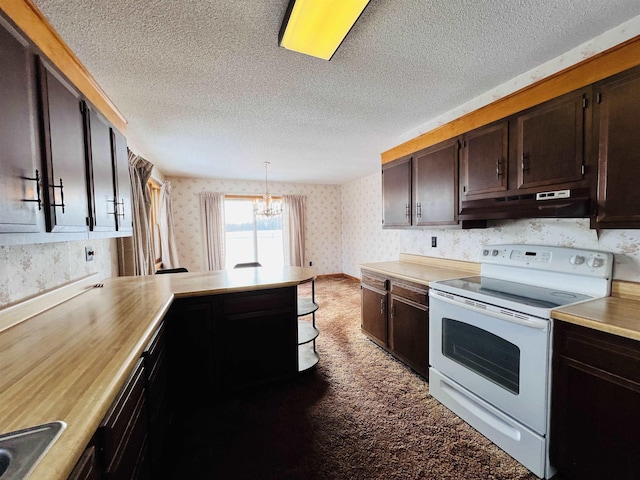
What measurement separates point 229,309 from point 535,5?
2.57 m

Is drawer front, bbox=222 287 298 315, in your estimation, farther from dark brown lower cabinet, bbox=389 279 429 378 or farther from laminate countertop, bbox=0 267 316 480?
dark brown lower cabinet, bbox=389 279 429 378

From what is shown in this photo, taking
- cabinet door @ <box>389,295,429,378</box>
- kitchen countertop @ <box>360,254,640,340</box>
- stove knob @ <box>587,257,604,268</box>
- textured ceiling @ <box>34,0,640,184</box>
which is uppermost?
textured ceiling @ <box>34,0,640,184</box>

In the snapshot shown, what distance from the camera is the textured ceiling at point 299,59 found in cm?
138

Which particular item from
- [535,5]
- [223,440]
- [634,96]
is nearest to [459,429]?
[223,440]

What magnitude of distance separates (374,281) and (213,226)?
13.7 feet

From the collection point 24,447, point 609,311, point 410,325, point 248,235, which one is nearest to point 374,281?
point 410,325

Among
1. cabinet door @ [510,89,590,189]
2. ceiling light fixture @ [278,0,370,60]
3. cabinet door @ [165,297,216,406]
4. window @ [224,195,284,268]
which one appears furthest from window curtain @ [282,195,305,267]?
cabinet door @ [510,89,590,189]

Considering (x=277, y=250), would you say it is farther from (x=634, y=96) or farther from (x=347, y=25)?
(x=634, y=96)

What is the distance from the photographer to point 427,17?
142cm

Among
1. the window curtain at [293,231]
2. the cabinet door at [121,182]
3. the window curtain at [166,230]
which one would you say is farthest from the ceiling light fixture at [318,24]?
the window curtain at [293,231]

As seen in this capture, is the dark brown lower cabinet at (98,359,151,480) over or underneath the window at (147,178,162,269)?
underneath

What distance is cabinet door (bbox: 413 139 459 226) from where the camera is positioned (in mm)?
2393

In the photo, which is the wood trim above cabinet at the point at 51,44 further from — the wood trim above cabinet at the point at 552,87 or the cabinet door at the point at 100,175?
the wood trim above cabinet at the point at 552,87

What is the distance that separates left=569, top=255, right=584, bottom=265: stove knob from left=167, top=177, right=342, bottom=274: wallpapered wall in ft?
17.4
